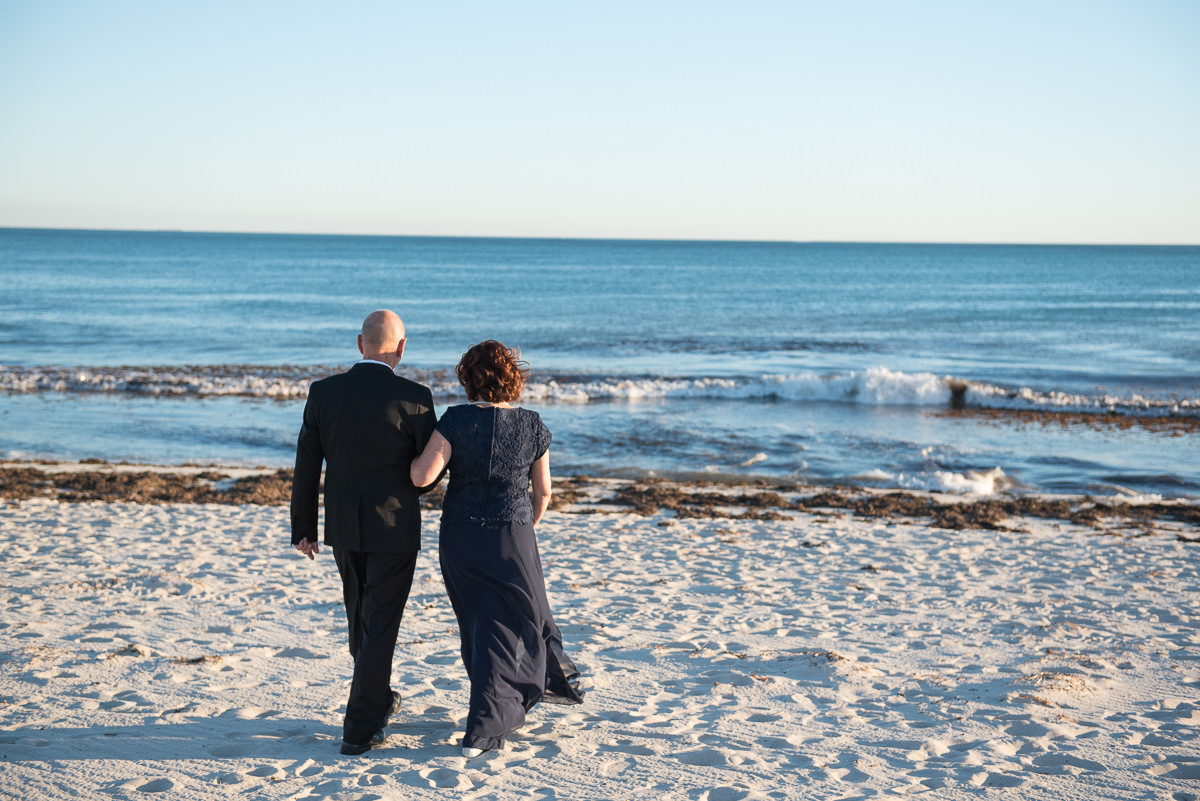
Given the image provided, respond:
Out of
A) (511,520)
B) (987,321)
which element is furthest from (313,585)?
(987,321)

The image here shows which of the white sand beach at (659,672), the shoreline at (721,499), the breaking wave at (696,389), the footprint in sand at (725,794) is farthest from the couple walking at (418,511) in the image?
the breaking wave at (696,389)

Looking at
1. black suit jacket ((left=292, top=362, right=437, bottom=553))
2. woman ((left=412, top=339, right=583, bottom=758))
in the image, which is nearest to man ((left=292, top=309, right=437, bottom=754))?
black suit jacket ((left=292, top=362, right=437, bottom=553))

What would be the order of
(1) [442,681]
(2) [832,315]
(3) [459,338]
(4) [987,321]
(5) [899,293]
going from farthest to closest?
(5) [899,293], (2) [832,315], (4) [987,321], (3) [459,338], (1) [442,681]

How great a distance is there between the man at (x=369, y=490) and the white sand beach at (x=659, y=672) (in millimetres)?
473

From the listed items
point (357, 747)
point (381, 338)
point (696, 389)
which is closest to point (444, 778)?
point (357, 747)

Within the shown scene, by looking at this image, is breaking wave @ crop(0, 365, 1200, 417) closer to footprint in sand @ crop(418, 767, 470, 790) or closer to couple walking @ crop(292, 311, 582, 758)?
couple walking @ crop(292, 311, 582, 758)

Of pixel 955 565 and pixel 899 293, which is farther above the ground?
pixel 899 293

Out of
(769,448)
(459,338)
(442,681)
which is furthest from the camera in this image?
(459,338)

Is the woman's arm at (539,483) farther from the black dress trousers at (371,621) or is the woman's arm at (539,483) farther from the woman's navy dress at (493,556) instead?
the black dress trousers at (371,621)

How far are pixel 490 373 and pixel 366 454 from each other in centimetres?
60

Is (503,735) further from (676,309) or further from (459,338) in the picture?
(676,309)

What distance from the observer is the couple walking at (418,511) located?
3582 millimetres

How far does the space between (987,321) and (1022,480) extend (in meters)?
28.6

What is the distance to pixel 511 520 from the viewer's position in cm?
379
